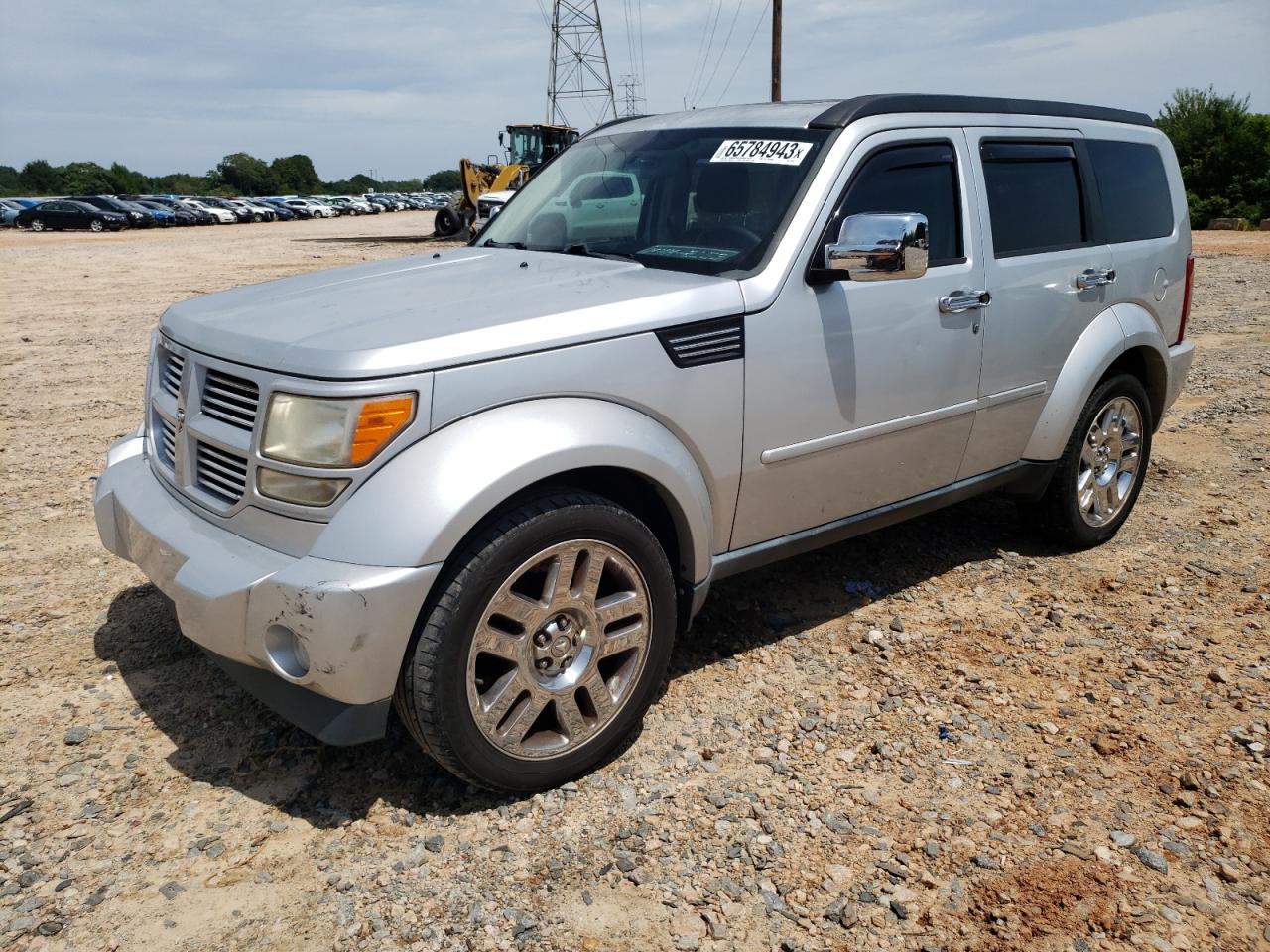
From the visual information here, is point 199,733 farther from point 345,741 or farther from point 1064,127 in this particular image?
point 1064,127

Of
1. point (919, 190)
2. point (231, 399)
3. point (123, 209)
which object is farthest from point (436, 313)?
point (123, 209)

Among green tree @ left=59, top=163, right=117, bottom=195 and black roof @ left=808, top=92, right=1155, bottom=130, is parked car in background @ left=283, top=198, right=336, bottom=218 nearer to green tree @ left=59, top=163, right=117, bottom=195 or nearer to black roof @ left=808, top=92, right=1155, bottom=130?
green tree @ left=59, top=163, right=117, bottom=195

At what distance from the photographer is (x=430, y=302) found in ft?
10.0

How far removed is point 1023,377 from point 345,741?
3105mm

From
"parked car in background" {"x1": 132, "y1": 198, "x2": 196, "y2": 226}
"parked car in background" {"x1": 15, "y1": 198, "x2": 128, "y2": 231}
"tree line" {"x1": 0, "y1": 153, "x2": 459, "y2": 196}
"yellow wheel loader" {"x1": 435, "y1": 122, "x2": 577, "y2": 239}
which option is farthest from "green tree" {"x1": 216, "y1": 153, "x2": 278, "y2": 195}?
"yellow wheel loader" {"x1": 435, "y1": 122, "x2": 577, "y2": 239}

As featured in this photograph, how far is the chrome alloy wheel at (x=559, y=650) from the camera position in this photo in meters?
2.80

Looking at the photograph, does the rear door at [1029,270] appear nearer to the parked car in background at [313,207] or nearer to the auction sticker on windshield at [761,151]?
the auction sticker on windshield at [761,151]

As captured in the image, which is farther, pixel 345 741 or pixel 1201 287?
pixel 1201 287

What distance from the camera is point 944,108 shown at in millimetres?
3953

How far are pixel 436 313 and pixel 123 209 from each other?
1907 inches

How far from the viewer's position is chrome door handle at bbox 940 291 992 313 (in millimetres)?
3809

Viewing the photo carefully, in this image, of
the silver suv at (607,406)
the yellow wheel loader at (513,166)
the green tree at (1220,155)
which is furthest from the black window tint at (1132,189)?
the green tree at (1220,155)

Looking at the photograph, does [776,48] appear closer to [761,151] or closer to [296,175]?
[761,151]

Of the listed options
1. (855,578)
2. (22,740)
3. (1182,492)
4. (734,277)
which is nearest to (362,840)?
(22,740)
